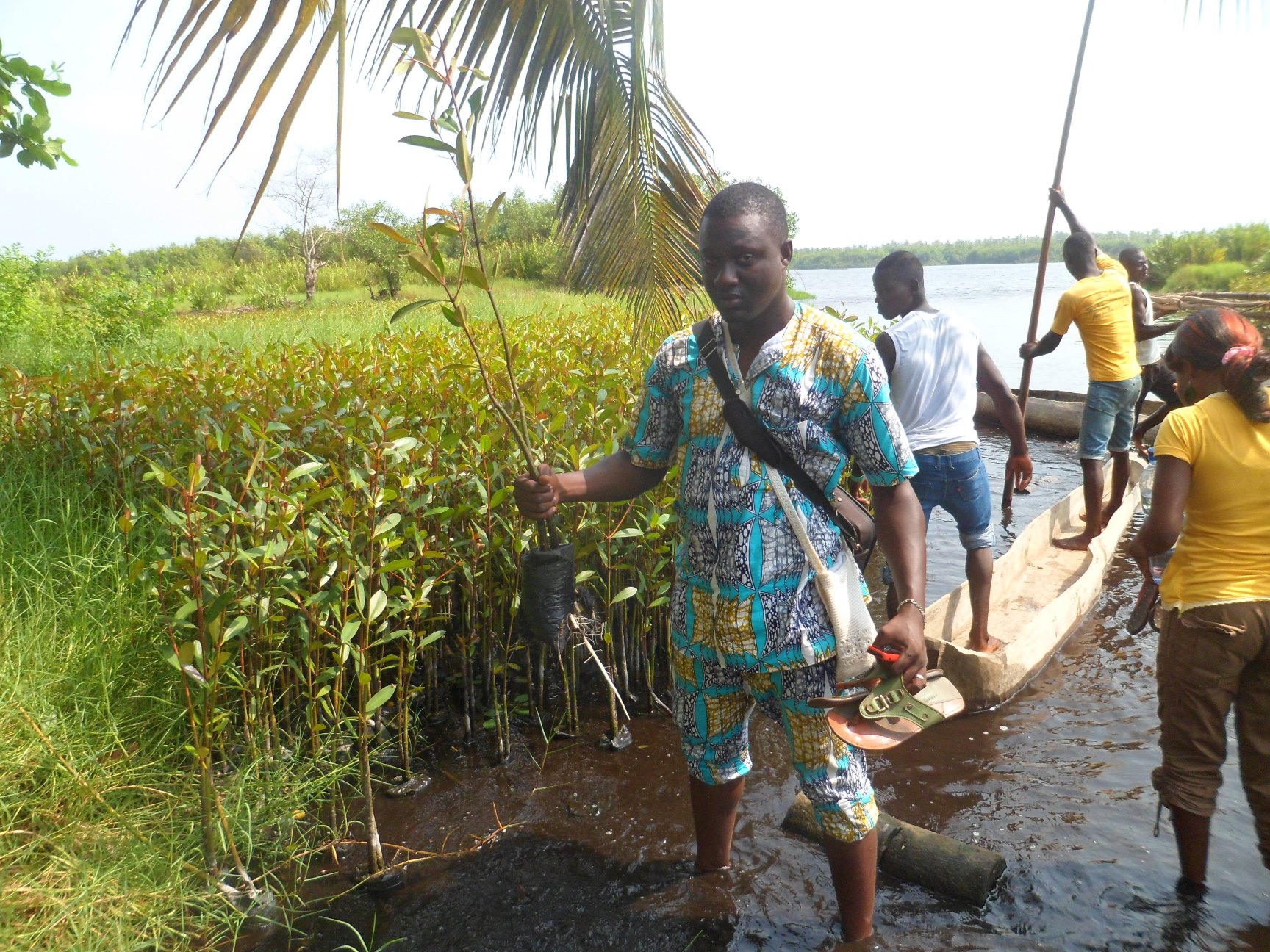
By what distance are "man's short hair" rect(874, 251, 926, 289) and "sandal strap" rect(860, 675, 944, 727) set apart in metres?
2.43

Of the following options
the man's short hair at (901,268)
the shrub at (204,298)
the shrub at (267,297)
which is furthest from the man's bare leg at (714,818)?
the shrub at (204,298)

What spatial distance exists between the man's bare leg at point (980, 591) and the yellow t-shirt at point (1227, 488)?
1655 millimetres

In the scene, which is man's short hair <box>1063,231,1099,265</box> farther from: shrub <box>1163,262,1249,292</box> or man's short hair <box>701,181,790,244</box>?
shrub <box>1163,262,1249,292</box>

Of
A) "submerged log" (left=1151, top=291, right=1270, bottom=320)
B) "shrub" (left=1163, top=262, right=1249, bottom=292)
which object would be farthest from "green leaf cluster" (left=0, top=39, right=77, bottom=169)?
"shrub" (left=1163, top=262, right=1249, bottom=292)

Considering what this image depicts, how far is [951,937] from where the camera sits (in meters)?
2.60

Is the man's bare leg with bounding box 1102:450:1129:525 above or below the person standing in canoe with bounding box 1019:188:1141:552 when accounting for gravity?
below

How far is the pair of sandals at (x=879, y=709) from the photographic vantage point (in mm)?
2010

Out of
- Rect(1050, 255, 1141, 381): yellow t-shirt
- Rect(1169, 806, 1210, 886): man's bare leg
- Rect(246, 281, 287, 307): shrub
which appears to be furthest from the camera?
Rect(246, 281, 287, 307): shrub

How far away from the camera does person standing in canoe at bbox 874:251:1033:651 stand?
3.95 meters

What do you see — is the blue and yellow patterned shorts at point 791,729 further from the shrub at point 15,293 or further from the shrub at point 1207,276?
the shrub at point 1207,276

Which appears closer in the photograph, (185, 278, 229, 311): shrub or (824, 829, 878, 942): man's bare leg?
(824, 829, 878, 942): man's bare leg

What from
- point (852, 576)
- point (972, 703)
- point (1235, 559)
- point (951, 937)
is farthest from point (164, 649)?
point (972, 703)

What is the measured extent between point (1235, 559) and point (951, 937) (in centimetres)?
138

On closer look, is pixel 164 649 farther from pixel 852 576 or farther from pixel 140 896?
pixel 852 576
